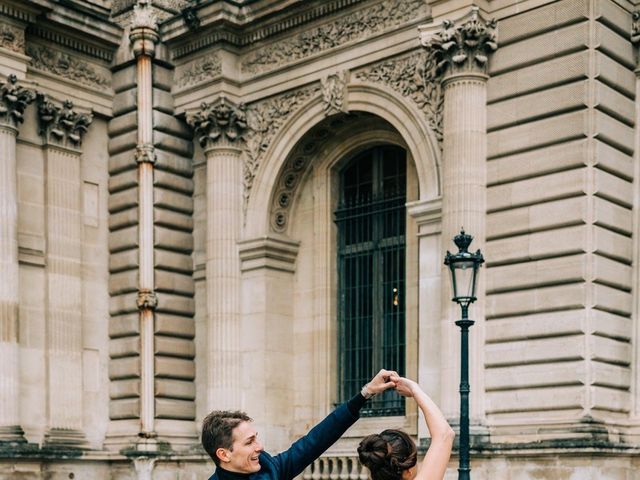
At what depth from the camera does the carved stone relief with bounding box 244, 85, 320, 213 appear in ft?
73.0

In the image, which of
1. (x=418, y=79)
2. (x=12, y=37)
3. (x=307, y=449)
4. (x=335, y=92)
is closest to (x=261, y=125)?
(x=335, y=92)

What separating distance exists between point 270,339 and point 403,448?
58.1ft

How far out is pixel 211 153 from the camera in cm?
2286

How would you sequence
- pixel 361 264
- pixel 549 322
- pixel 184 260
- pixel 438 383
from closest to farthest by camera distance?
pixel 549 322 < pixel 438 383 < pixel 361 264 < pixel 184 260

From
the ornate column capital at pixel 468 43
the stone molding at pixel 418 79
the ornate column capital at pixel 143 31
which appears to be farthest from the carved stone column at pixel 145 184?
the ornate column capital at pixel 468 43

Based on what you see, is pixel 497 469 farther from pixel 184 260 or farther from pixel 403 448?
pixel 403 448

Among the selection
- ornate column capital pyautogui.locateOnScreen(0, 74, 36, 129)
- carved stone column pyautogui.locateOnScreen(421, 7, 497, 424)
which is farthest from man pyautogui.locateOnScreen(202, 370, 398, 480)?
ornate column capital pyautogui.locateOnScreen(0, 74, 36, 129)

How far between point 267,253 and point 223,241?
967 millimetres

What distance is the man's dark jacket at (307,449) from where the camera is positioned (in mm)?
5035

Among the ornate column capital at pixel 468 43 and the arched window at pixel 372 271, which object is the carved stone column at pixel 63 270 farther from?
the ornate column capital at pixel 468 43

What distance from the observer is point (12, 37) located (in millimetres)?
21656

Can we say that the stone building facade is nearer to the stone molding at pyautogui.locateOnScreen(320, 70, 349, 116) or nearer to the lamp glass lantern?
the stone molding at pyautogui.locateOnScreen(320, 70, 349, 116)

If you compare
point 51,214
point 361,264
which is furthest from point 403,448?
point 51,214

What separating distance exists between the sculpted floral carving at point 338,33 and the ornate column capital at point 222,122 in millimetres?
910
